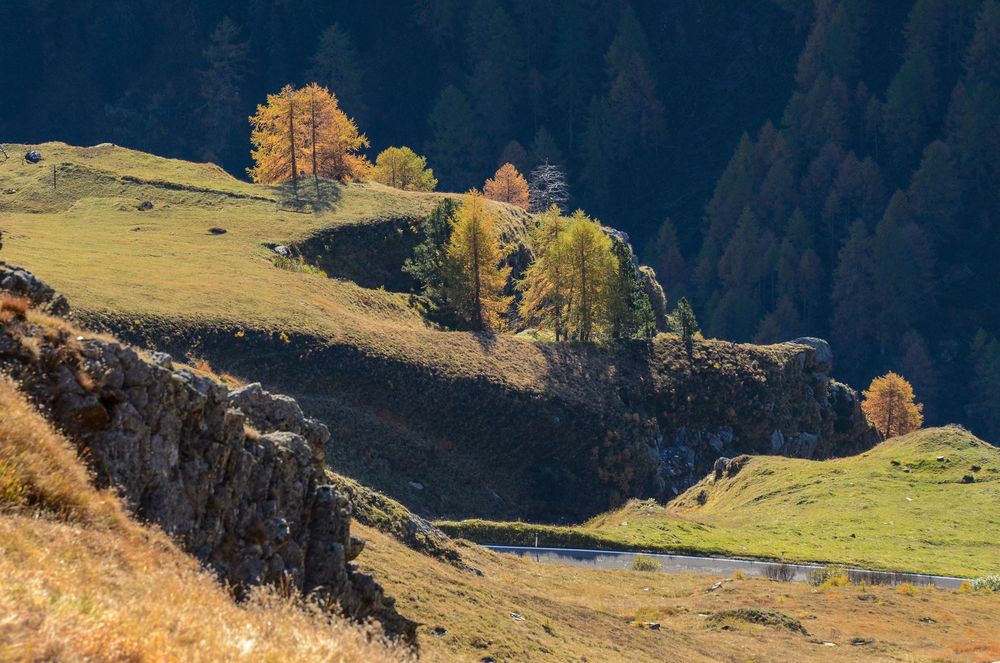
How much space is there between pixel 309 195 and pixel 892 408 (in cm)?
6210

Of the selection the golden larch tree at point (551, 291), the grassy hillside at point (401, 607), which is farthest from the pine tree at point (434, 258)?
the grassy hillside at point (401, 607)

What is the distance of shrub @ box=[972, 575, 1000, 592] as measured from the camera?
5289 cm

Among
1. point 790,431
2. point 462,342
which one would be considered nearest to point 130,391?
point 462,342

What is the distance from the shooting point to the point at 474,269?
3804 inches

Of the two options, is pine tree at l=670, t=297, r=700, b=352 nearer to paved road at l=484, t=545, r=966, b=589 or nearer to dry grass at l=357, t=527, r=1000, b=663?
paved road at l=484, t=545, r=966, b=589

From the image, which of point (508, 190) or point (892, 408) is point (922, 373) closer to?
point (892, 408)

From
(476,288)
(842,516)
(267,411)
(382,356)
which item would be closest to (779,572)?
(842,516)

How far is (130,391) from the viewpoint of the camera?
20453mm

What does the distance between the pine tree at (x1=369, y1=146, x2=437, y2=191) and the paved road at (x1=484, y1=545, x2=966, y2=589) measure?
9118cm

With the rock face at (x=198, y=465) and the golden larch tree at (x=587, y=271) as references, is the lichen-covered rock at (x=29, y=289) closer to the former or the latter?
the rock face at (x=198, y=465)

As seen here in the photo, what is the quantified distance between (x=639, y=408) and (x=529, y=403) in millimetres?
11023

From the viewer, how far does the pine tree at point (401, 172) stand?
146750 millimetres

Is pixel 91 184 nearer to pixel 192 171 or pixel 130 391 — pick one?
pixel 192 171

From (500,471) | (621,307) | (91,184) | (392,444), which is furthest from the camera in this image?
(91,184)
